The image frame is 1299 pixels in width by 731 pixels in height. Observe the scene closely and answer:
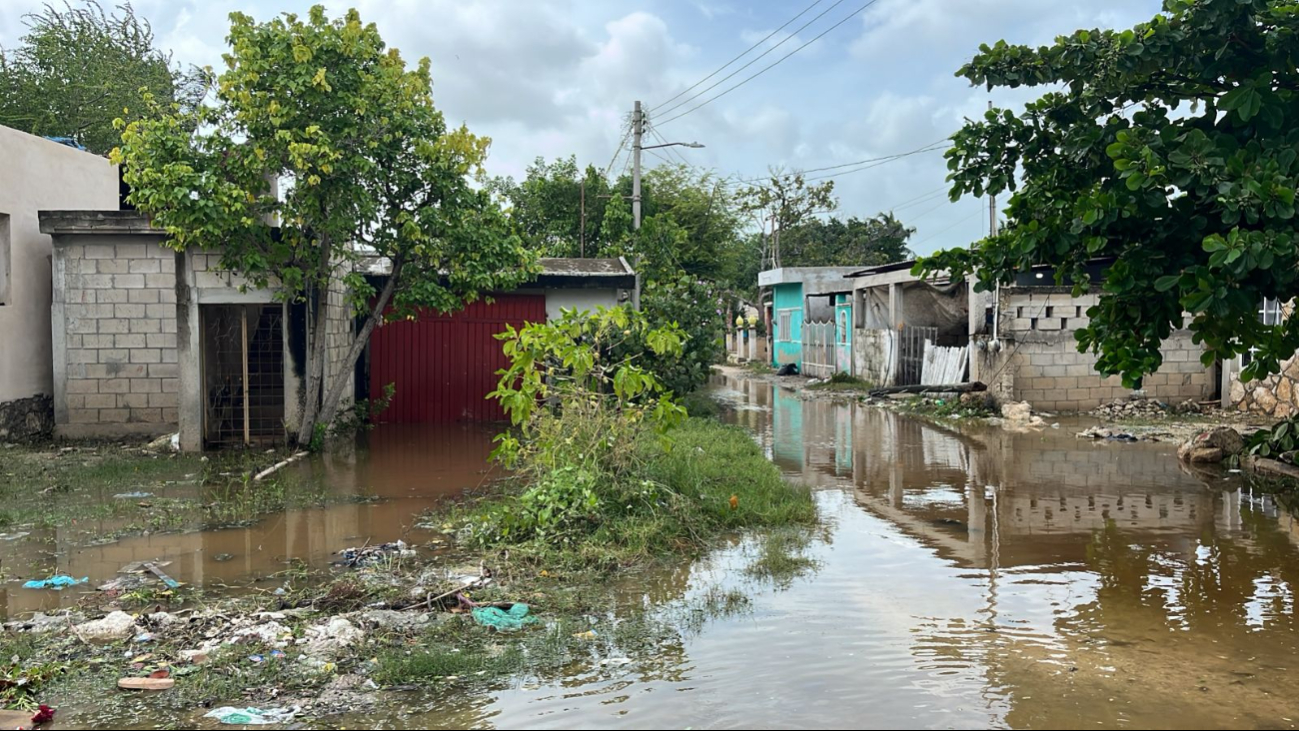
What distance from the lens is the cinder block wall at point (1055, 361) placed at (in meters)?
18.8

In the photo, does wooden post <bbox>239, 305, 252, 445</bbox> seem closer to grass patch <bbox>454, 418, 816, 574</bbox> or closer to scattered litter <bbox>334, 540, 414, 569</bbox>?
grass patch <bbox>454, 418, 816, 574</bbox>

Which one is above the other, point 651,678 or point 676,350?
point 676,350

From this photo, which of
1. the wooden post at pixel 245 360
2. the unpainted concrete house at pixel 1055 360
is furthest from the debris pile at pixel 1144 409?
the wooden post at pixel 245 360

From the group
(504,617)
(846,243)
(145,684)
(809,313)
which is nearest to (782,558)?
(504,617)

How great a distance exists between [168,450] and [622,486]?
7789 mm

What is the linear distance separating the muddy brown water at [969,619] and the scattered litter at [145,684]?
362 mm

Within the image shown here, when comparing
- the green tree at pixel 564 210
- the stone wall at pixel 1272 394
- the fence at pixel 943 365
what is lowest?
Result: the stone wall at pixel 1272 394

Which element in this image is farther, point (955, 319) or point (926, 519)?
point (955, 319)

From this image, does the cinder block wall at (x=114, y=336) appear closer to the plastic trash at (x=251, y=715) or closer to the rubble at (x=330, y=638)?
the rubble at (x=330, y=638)

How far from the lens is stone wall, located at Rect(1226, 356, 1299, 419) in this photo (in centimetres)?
1648

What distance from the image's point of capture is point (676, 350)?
9.43 m

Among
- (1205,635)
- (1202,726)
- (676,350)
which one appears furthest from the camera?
(676,350)

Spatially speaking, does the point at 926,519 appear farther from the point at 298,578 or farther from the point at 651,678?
the point at 298,578

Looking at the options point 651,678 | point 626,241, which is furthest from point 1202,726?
point 626,241
